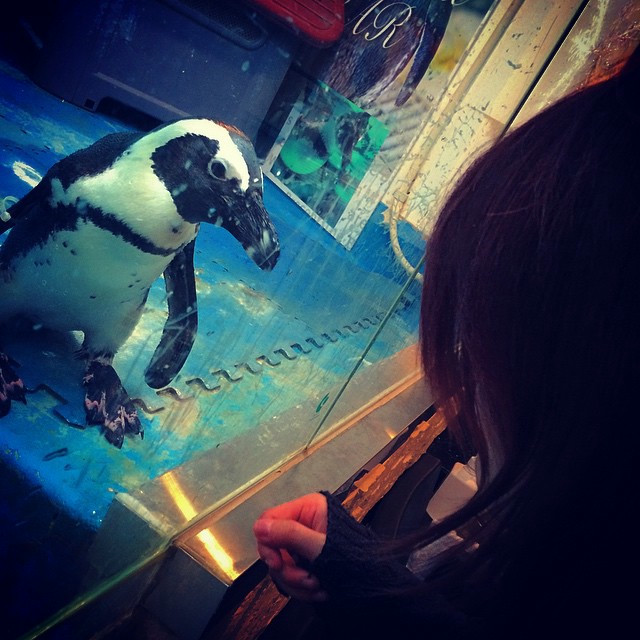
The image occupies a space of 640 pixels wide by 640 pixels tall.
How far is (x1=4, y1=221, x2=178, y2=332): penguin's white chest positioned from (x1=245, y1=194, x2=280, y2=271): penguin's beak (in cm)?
9

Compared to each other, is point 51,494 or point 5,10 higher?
point 5,10

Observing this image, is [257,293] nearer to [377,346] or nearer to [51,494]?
[51,494]

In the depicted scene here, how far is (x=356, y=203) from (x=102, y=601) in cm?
61

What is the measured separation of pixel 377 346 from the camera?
3.70ft

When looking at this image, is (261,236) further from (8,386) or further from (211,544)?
(211,544)

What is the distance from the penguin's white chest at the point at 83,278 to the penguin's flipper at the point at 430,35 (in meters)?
0.36

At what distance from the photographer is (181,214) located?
0.41 meters

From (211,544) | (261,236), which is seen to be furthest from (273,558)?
(261,236)

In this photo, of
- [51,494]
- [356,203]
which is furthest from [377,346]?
[51,494]

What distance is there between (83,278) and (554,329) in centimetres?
47

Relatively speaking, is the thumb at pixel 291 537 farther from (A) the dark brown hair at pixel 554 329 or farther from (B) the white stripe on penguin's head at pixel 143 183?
(B) the white stripe on penguin's head at pixel 143 183

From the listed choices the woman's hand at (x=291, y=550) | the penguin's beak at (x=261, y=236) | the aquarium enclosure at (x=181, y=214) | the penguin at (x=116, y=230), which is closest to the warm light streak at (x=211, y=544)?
the aquarium enclosure at (x=181, y=214)

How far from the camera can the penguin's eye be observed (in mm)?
385

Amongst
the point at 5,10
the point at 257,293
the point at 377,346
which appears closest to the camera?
the point at 5,10
